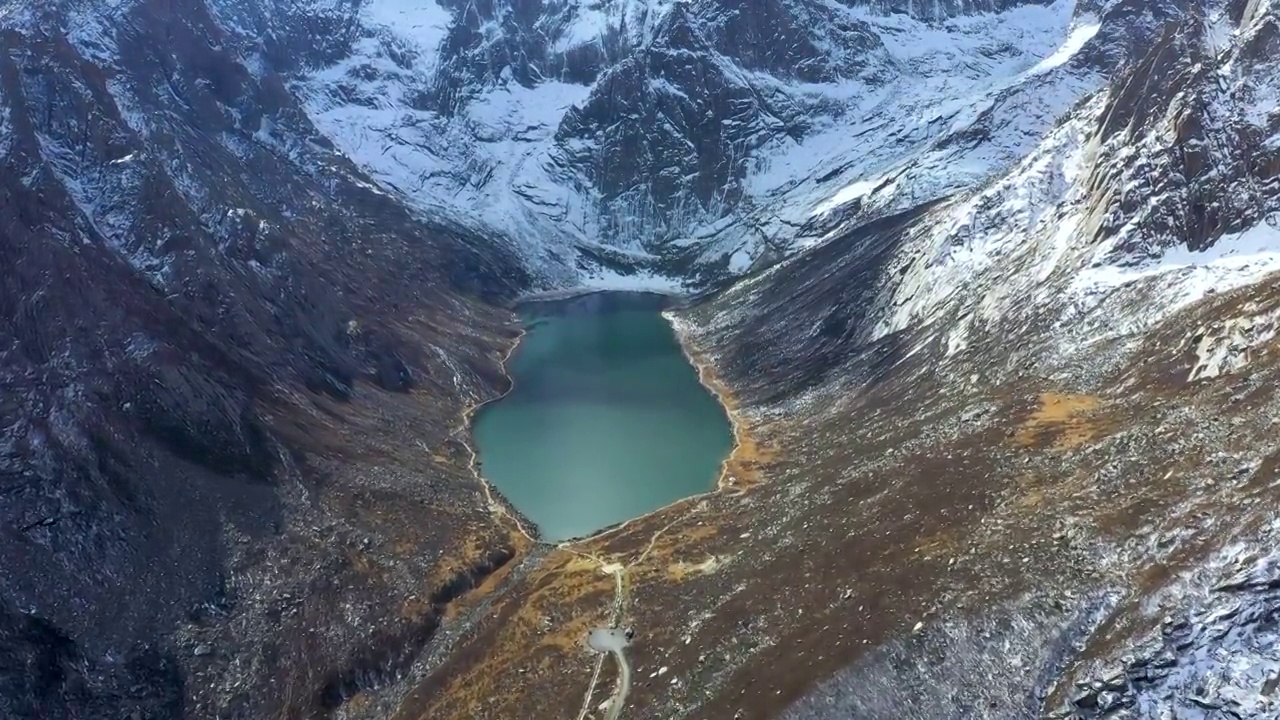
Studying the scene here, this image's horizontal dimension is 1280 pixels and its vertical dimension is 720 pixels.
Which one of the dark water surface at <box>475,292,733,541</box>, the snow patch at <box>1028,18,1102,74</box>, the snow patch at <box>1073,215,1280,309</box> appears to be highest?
the snow patch at <box>1028,18,1102,74</box>

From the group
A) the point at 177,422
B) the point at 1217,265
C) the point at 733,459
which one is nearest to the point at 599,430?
the point at 733,459

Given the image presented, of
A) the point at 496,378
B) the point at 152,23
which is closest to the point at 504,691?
the point at 496,378

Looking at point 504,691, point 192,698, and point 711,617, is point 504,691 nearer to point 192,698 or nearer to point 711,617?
point 711,617

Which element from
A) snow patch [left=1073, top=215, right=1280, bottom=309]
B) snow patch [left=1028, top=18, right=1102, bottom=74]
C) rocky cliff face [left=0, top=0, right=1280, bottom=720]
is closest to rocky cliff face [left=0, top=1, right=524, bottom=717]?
rocky cliff face [left=0, top=0, right=1280, bottom=720]

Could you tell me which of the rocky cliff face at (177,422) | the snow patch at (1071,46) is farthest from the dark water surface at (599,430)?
the snow patch at (1071,46)

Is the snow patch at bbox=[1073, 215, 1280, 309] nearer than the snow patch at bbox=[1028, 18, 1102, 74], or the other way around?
the snow patch at bbox=[1073, 215, 1280, 309]

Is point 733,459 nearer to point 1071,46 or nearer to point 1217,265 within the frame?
point 1217,265

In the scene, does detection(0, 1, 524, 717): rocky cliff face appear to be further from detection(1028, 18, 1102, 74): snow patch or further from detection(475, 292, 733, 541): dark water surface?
detection(1028, 18, 1102, 74): snow patch

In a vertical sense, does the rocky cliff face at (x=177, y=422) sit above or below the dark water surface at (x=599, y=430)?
above

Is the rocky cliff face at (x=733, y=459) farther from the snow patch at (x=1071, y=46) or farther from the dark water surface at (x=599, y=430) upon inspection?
the snow patch at (x=1071, y=46)
